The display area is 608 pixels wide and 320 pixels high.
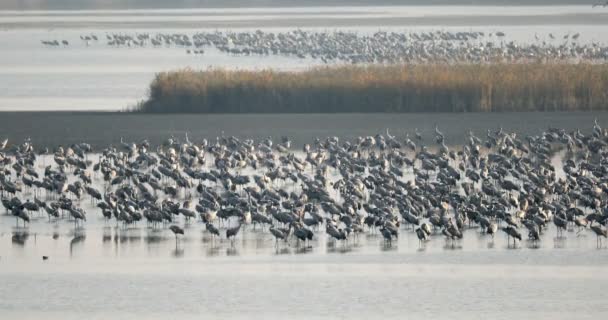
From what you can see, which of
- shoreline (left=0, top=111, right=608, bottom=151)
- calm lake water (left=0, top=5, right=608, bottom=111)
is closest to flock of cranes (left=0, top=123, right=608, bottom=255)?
shoreline (left=0, top=111, right=608, bottom=151)

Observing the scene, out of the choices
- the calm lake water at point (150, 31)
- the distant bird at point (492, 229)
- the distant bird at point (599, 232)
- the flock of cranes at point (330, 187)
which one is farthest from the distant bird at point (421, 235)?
the calm lake water at point (150, 31)

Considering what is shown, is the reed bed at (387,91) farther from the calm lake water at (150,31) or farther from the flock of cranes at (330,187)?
the flock of cranes at (330,187)

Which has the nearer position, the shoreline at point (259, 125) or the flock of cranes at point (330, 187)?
the flock of cranes at point (330, 187)

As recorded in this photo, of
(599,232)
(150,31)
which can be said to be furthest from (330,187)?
(150,31)

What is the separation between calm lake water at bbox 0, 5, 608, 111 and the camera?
52.0 metres

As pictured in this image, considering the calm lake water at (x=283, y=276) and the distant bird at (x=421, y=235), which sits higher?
the distant bird at (x=421, y=235)

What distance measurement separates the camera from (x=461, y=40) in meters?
71.6

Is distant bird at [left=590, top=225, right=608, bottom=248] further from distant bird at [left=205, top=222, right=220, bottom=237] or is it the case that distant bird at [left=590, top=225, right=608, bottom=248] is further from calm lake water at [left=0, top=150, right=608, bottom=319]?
distant bird at [left=205, top=222, right=220, bottom=237]

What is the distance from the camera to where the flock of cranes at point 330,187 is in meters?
24.4

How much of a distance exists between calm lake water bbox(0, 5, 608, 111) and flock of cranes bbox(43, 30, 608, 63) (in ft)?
3.18

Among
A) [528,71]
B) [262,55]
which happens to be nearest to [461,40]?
[262,55]

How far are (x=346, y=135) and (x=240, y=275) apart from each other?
54.6ft

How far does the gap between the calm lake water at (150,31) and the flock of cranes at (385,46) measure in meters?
0.97

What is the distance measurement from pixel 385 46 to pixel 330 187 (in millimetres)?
→ 37457
